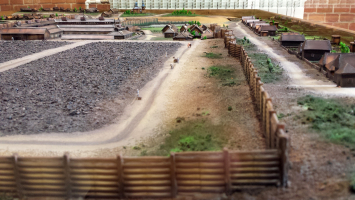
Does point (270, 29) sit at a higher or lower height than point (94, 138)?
higher

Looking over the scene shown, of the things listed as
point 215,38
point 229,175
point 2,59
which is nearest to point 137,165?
point 229,175

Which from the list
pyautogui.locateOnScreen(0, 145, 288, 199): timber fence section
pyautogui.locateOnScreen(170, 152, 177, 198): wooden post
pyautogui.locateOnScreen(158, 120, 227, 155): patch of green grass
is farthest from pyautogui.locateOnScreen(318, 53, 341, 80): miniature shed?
pyautogui.locateOnScreen(170, 152, 177, 198): wooden post

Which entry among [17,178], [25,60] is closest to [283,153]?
[17,178]

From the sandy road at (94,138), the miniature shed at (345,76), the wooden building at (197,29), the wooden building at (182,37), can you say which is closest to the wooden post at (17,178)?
the sandy road at (94,138)

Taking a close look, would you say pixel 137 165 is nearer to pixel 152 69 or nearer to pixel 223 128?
pixel 223 128

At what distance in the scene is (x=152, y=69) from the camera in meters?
36.4

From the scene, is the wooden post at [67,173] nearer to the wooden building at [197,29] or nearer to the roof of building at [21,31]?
the roof of building at [21,31]

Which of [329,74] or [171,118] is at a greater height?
[329,74]

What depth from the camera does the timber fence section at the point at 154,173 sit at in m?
10.9

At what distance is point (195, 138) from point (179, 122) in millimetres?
2976

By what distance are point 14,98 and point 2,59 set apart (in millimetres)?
20205

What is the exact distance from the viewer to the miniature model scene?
36.1ft

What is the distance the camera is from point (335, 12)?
50.0m

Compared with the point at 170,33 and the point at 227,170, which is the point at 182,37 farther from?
the point at 227,170
